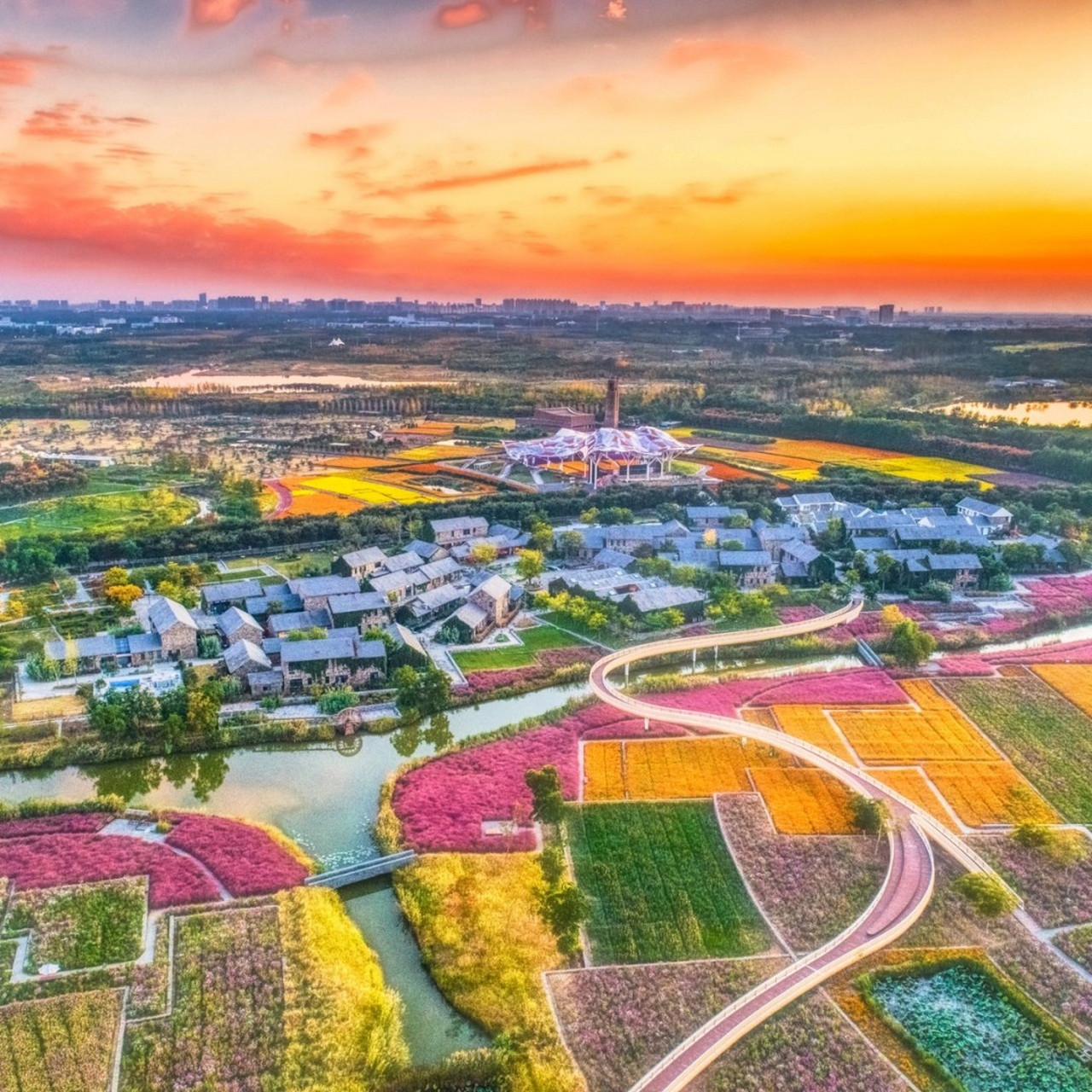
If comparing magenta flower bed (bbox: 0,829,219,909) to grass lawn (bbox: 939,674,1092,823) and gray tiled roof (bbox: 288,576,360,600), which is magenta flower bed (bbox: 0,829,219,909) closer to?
gray tiled roof (bbox: 288,576,360,600)

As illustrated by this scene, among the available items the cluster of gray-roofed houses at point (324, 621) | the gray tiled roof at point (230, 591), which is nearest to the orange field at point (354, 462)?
the cluster of gray-roofed houses at point (324, 621)

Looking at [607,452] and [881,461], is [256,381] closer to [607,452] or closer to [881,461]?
[607,452]

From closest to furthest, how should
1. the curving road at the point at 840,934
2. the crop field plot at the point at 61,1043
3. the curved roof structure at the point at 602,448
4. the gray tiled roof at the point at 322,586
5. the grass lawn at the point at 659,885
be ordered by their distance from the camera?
the crop field plot at the point at 61,1043 < the curving road at the point at 840,934 < the grass lawn at the point at 659,885 < the gray tiled roof at the point at 322,586 < the curved roof structure at the point at 602,448

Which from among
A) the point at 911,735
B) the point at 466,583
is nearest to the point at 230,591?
the point at 466,583

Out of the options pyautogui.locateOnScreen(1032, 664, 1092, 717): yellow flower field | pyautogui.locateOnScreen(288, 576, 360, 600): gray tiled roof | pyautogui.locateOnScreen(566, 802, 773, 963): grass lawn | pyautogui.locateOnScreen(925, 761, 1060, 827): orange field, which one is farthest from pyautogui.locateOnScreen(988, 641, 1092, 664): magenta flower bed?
pyautogui.locateOnScreen(288, 576, 360, 600): gray tiled roof

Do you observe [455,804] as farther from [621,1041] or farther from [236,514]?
[236,514]

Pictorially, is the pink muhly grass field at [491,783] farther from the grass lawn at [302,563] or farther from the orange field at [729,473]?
the orange field at [729,473]
